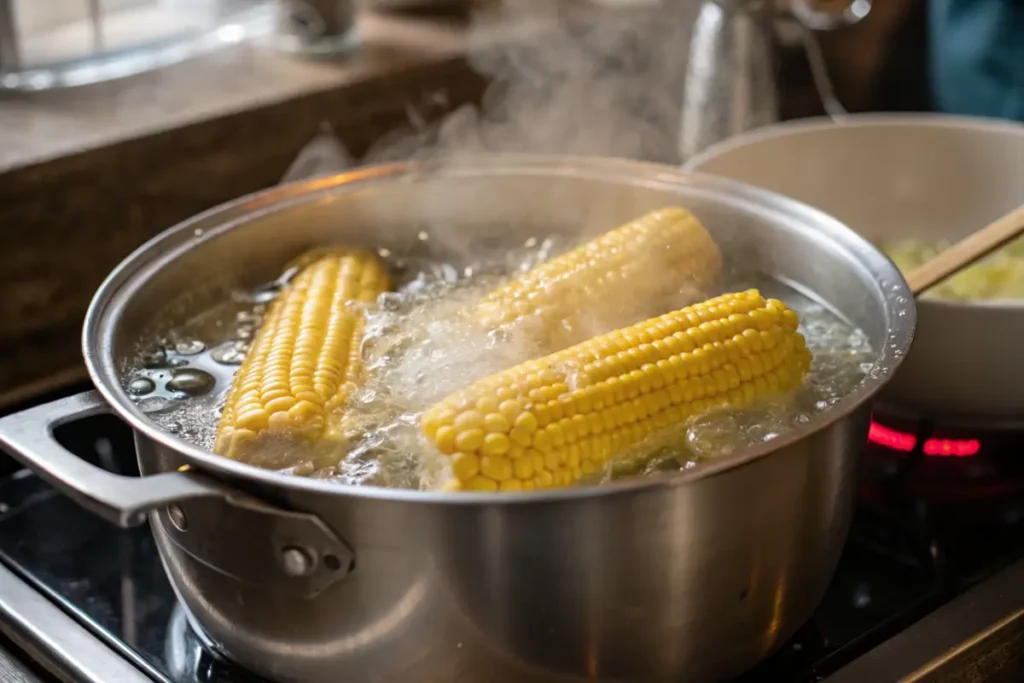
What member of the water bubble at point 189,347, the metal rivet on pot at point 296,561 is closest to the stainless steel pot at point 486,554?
the metal rivet on pot at point 296,561

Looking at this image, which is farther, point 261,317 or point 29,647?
point 261,317

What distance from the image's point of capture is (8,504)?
35.4 inches

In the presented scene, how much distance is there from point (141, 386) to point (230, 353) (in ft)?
0.25

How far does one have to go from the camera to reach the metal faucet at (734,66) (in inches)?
46.7

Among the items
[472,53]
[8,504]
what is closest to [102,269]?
[8,504]

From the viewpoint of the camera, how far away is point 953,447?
875 mm

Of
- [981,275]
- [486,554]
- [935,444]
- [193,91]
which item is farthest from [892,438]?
[193,91]

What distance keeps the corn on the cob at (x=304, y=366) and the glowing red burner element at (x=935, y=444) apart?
1.43 feet

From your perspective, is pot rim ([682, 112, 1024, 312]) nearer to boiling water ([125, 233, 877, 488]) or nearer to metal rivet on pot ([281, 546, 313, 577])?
boiling water ([125, 233, 877, 488])

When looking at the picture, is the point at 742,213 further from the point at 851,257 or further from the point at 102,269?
the point at 102,269

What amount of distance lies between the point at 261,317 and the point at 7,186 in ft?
1.02

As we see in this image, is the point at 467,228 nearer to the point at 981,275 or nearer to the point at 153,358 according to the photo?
the point at 153,358

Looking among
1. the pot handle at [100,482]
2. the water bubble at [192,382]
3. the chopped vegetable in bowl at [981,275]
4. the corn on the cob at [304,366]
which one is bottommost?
the chopped vegetable in bowl at [981,275]

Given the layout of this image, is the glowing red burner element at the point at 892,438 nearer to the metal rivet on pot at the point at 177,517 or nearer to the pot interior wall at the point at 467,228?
the pot interior wall at the point at 467,228
